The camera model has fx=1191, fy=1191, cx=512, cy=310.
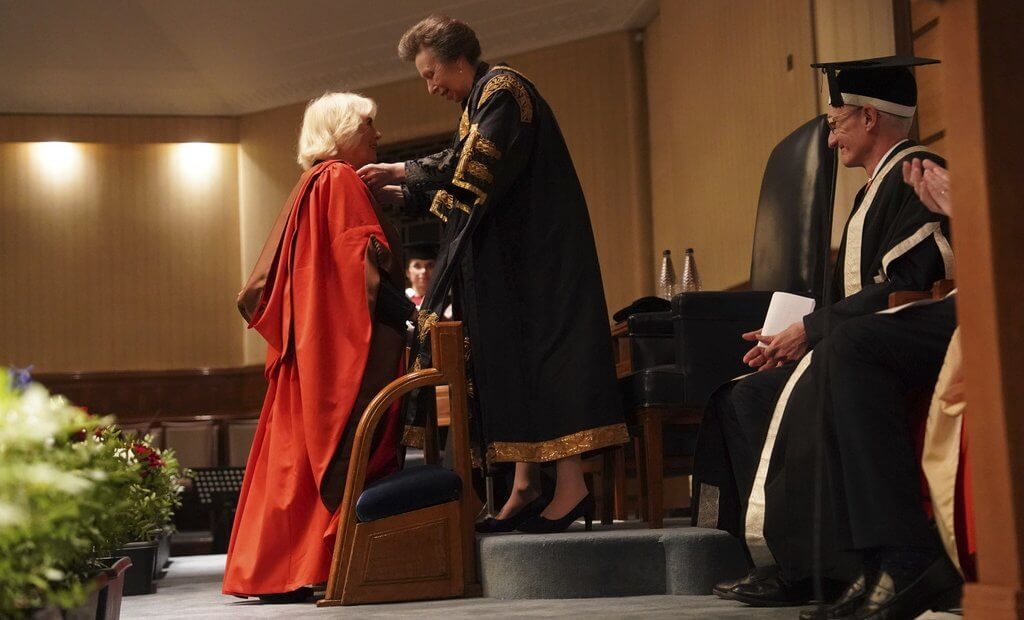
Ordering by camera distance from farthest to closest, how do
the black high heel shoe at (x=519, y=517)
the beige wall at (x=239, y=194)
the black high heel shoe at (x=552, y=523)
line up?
the beige wall at (x=239, y=194), the black high heel shoe at (x=519, y=517), the black high heel shoe at (x=552, y=523)

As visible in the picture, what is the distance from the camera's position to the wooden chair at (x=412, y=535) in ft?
10.5

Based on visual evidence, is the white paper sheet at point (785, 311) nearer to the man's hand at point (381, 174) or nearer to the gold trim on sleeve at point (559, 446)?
the gold trim on sleeve at point (559, 446)

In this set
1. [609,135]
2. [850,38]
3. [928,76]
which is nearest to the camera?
[928,76]

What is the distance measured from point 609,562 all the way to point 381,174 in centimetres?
145

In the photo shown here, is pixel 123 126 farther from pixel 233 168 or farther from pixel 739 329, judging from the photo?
pixel 739 329

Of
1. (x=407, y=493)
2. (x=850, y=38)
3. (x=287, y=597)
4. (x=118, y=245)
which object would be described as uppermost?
(x=850, y=38)

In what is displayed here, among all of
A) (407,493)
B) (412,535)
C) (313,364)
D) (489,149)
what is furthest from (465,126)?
(412,535)

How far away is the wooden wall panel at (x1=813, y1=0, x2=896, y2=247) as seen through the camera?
17.0ft

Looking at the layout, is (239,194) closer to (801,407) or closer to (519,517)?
(519,517)

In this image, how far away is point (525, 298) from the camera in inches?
141

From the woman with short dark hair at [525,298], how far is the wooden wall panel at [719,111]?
269 cm

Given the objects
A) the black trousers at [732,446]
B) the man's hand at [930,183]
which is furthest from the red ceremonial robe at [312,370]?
the man's hand at [930,183]

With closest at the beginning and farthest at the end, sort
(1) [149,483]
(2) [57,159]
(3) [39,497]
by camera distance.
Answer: (3) [39,497] < (1) [149,483] < (2) [57,159]

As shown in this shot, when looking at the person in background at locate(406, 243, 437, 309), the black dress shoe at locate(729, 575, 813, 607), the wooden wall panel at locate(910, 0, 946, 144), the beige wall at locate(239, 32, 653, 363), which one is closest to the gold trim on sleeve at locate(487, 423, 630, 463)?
the black dress shoe at locate(729, 575, 813, 607)
